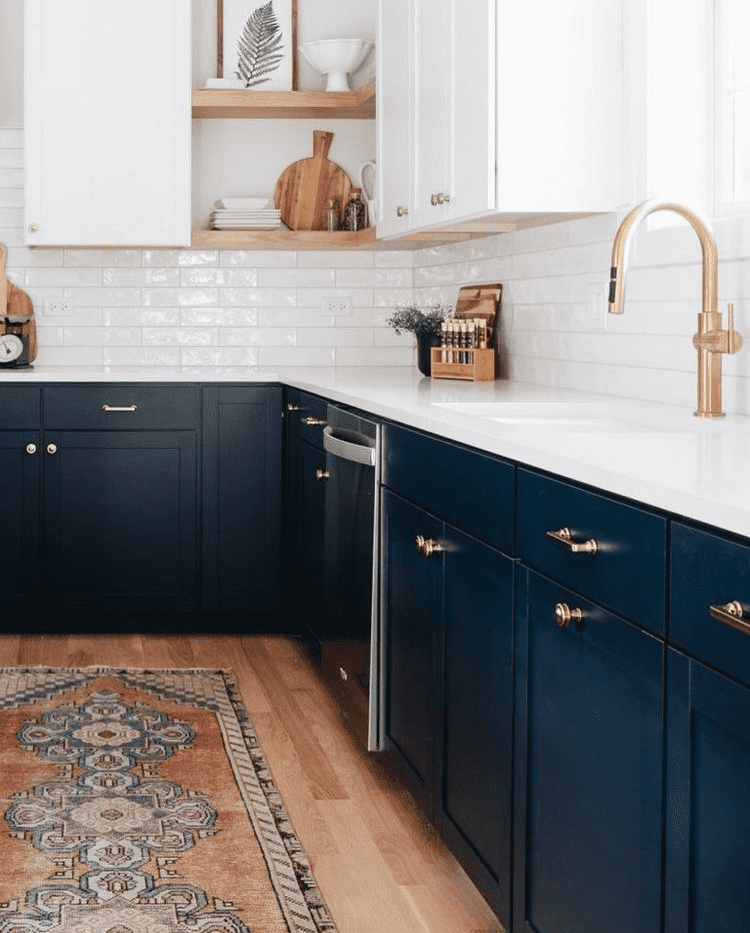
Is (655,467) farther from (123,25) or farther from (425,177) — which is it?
(123,25)

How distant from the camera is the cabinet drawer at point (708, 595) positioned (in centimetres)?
130

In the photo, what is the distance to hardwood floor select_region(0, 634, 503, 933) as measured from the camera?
247cm

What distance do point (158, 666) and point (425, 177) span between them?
5.71 feet

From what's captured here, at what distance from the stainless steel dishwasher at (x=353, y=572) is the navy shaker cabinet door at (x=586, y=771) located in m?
1.05

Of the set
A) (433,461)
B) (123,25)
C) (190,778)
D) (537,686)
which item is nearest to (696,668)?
(537,686)

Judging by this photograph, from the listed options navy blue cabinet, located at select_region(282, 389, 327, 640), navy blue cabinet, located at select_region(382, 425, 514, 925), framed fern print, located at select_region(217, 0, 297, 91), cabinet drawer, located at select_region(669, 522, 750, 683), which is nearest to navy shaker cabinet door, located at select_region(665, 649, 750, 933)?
cabinet drawer, located at select_region(669, 522, 750, 683)

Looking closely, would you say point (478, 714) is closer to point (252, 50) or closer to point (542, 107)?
point (542, 107)

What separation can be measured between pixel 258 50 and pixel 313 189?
54 cm

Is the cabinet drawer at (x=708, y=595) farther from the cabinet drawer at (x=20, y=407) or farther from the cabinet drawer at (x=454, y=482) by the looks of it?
the cabinet drawer at (x=20, y=407)

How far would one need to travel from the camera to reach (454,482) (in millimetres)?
2412

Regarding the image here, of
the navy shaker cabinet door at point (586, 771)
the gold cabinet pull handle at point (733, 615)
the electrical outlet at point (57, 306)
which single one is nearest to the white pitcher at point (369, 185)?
the electrical outlet at point (57, 306)

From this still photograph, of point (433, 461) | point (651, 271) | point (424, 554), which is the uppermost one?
point (651, 271)

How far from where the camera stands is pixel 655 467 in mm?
1652

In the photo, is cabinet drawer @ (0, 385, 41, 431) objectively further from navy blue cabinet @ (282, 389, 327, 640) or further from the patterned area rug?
the patterned area rug
